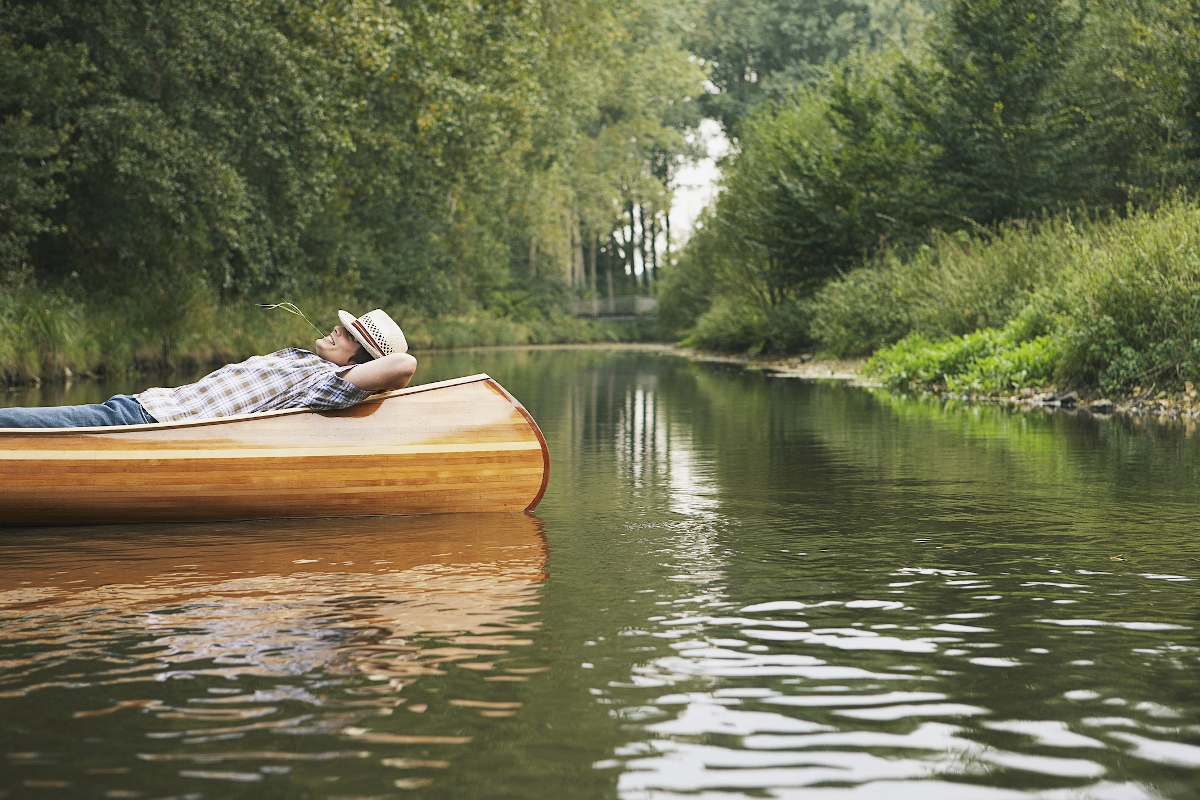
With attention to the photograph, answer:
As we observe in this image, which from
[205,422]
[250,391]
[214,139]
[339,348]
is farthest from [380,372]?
[214,139]

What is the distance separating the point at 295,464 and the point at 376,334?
32.6 inches

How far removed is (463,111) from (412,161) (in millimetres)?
2155

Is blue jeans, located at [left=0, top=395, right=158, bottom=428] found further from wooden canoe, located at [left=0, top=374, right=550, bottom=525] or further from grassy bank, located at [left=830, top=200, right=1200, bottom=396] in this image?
grassy bank, located at [left=830, top=200, right=1200, bottom=396]

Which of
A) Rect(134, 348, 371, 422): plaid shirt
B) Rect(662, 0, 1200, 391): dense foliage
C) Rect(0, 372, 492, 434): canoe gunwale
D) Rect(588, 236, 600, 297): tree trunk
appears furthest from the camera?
Rect(588, 236, 600, 297): tree trunk

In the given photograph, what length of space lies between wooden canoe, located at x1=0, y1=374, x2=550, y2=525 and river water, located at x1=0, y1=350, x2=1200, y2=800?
16 cm

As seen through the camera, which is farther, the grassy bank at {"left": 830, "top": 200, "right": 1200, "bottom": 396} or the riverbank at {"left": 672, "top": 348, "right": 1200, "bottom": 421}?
the grassy bank at {"left": 830, "top": 200, "right": 1200, "bottom": 396}

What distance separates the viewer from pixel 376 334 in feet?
24.3

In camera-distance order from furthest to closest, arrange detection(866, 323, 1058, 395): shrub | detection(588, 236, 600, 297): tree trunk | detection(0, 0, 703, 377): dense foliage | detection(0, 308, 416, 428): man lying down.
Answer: detection(588, 236, 600, 297): tree trunk → detection(0, 0, 703, 377): dense foliage → detection(866, 323, 1058, 395): shrub → detection(0, 308, 416, 428): man lying down

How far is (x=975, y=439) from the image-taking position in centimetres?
1166

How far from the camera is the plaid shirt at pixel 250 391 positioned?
7309 mm

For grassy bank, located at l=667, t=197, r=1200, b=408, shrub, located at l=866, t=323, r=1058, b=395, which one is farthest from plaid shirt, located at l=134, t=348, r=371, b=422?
shrub, located at l=866, t=323, r=1058, b=395

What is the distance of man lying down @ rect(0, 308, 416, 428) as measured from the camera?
7.16m

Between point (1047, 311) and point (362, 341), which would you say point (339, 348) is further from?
point (1047, 311)

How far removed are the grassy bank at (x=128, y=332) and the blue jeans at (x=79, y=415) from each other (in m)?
13.4
